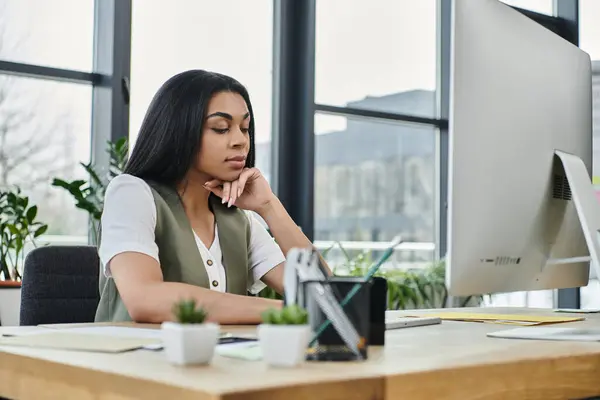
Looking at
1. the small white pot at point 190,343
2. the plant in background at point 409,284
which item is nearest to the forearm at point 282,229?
the small white pot at point 190,343

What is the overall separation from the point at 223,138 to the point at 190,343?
42.1 inches

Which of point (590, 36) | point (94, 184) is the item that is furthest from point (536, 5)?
point (94, 184)

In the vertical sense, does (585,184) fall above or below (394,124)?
below

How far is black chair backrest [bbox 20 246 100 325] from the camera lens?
202 centimetres

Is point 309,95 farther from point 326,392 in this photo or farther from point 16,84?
point 326,392

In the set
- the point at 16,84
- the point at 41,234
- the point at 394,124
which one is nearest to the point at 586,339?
the point at 41,234

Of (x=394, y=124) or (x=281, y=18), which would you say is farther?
(x=394, y=124)

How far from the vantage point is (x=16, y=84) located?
3650 millimetres

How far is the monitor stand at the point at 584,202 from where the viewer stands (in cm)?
162

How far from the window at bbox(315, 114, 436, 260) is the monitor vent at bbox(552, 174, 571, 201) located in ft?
9.26

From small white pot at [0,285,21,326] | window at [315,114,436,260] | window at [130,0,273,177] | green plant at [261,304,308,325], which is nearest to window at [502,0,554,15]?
window at [315,114,436,260]

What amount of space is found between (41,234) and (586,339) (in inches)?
104

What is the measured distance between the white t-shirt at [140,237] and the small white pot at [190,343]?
78cm

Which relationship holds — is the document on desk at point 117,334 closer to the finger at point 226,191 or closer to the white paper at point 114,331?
the white paper at point 114,331
